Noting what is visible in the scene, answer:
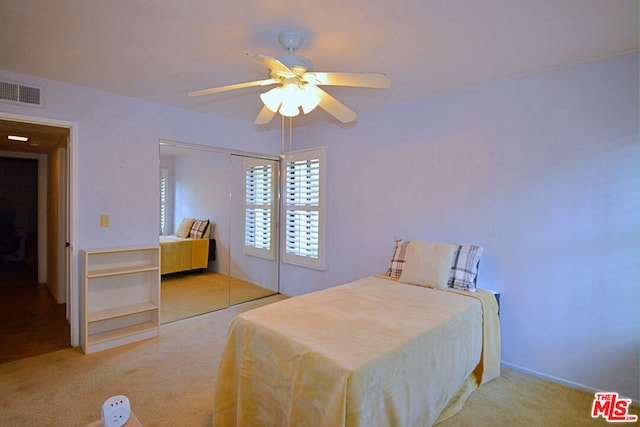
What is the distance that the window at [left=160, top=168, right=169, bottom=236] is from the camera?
3490 millimetres

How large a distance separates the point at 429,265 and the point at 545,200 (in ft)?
3.35

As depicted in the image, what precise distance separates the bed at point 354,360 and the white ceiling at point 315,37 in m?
1.75

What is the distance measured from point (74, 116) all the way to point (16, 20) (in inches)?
46.1

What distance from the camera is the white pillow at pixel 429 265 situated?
8.46ft

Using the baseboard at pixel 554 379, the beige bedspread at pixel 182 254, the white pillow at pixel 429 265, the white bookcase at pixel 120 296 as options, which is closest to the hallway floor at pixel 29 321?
the white bookcase at pixel 120 296

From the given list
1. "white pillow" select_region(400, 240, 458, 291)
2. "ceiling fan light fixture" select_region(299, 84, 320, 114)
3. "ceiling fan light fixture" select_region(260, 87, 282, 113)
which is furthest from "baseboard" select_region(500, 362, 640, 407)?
"ceiling fan light fixture" select_region(260, 87, 282, 113)

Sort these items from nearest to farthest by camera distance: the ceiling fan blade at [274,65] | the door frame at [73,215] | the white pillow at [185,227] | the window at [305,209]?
the ceiling fan blade at [274,65]
the door frame at [73,215]
the white pillow at [185,227]
the window at [305,209]

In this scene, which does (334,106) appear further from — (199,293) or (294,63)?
(199,293)

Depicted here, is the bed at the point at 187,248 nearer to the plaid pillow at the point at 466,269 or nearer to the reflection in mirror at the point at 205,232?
the reflection in mirror at the point at 205,232

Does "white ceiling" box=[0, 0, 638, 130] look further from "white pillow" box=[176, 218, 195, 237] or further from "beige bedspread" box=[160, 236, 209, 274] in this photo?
"beige bedspread" box=[160, 236, 209, 274]

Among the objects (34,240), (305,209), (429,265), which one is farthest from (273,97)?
(34,240)

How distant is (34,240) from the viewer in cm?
641

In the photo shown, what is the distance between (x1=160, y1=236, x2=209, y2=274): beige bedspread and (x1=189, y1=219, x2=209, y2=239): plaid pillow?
6 centimetres

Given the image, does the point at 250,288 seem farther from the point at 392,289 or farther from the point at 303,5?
the point at 303,5
